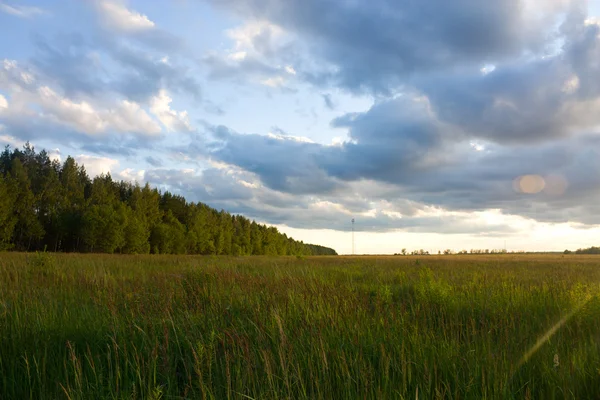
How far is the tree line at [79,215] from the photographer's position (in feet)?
145

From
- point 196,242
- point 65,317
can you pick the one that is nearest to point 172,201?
point 196,242

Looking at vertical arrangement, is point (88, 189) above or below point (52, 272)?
above

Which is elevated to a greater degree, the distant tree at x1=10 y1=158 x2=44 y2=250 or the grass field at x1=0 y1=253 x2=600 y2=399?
the distant tree at x1=10 y1=158 x2=44 y2=250

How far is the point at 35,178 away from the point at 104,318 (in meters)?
56.3

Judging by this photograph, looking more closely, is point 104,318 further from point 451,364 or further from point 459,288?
point 459,288

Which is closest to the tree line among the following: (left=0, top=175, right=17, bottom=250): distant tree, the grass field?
(left=0, top=175, right=17, bottom=250): distant tree

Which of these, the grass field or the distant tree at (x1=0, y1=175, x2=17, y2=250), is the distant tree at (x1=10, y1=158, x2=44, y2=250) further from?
the grass field

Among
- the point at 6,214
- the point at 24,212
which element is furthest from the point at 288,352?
the point at 24,212

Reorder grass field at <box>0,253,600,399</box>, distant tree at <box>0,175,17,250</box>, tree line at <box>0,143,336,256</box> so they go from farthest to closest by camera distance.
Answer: tree line at <box>0,143,336,256</box> → distant tree at <box>0,175,17,250</box> → grass field at <box>0,253,600,399</box>

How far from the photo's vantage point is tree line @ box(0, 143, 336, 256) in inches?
1736

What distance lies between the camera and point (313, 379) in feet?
9.37

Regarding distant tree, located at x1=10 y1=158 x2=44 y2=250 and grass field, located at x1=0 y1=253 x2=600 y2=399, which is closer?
grass field, located at x1=0 y1=253 x2=600 y2=399

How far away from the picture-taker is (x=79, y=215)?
48.3 m

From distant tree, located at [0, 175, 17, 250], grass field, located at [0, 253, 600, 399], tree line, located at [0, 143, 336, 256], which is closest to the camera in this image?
grass field, located at [0, 253, 600, 399]
